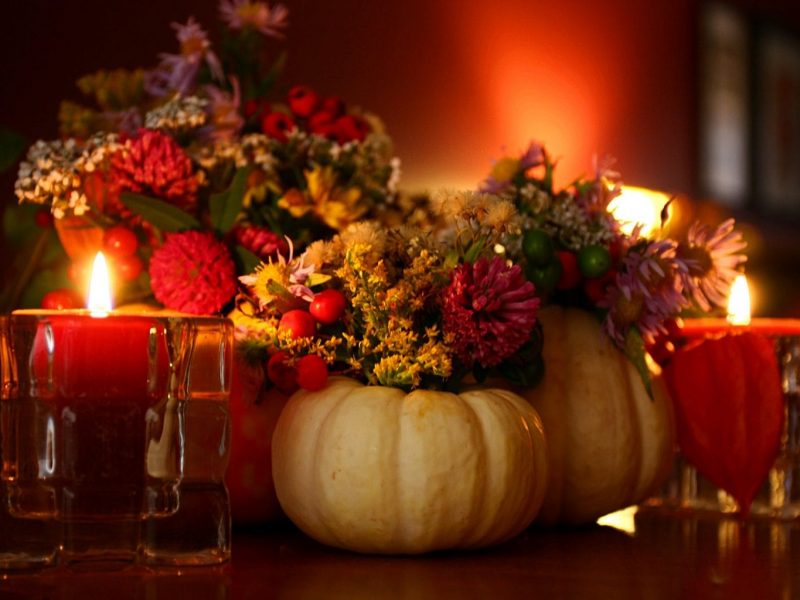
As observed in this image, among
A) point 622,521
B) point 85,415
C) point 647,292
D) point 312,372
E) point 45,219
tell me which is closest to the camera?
point 85,415

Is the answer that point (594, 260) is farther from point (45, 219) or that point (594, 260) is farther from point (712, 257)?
point (45, 219)

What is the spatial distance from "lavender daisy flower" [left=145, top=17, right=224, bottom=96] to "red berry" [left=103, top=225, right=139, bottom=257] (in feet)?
0.86

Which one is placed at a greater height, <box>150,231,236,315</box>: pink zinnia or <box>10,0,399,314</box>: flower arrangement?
<box>10,0,399,314</box>: flower arrangement

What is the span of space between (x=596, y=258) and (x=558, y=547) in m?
0.23

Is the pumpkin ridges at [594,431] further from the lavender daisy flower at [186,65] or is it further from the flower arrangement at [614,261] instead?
the lavender daisy flower at [186,65]

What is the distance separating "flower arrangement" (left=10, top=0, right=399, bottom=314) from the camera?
1.02 meters

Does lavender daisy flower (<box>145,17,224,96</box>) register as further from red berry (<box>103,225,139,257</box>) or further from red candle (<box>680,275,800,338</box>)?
red candle (<box>680,275,800,338</box>)

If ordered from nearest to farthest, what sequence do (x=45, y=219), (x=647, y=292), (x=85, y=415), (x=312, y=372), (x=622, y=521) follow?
(x=85, y=415) → (x=312, y=372) → (x=647, y=292) → (x=622, y=521) → (x=45, y=219)

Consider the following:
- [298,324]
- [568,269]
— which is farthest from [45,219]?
[568,269]

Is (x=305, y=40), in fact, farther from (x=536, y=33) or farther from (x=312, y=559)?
(x=536, y=33)

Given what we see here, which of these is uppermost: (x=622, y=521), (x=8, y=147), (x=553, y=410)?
(x=8, y=147)

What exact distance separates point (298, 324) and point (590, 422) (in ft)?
0.85

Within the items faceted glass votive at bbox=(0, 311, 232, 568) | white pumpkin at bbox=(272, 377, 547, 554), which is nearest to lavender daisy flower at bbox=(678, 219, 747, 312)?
white pumpkin at bbox=(272, 377, 547, 554)

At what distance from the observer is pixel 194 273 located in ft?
3.19
